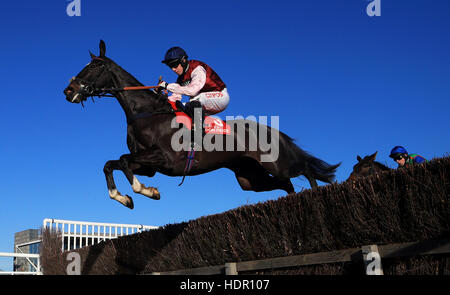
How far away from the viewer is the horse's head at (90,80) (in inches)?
227

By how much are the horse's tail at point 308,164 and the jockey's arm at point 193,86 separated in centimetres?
187

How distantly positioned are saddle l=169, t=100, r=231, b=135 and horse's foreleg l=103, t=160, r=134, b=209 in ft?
3.19

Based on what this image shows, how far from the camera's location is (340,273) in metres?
4.53

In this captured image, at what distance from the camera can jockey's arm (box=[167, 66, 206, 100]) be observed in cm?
581

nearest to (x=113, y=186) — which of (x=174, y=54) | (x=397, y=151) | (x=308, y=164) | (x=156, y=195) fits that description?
(x=156, y=195)

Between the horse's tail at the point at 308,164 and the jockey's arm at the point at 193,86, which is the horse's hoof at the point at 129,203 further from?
the horse's tail at the point at 308,164

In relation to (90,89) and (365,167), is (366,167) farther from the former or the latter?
(90,89)

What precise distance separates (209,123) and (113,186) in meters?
1.51

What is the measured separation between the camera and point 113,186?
5293mm

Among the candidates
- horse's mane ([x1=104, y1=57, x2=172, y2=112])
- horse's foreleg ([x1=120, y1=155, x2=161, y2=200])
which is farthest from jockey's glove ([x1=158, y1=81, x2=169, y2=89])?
horse's foreleg ([x1=120, y1=155, x2=161, y2=200])

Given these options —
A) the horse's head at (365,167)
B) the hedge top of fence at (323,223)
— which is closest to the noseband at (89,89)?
the hedge top of fence at (323,223)

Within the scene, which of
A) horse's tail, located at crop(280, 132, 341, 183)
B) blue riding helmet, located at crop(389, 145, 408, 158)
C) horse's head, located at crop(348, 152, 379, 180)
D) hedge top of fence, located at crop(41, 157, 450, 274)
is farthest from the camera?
horse's head, located at crop(348, 152, 379, 180)

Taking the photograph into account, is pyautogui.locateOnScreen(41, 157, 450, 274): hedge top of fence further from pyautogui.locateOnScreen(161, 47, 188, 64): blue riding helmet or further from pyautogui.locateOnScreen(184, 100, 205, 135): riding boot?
pyautogui.locateOnScreen(161, 47, 188, 64): blue riding helmet
